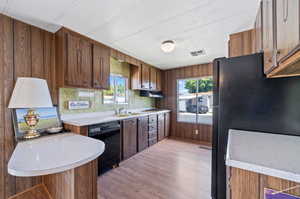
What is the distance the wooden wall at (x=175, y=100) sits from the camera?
3938mm

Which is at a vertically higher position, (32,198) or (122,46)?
(122,46)

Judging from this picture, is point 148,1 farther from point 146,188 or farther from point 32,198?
point 32,198

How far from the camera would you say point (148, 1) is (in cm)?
146

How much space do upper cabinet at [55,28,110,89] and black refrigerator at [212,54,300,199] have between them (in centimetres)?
203

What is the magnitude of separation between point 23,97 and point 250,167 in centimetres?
209

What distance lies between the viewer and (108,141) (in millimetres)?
2275

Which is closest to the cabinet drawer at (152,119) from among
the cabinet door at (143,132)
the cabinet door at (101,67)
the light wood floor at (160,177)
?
the cabinet door at (143,132)

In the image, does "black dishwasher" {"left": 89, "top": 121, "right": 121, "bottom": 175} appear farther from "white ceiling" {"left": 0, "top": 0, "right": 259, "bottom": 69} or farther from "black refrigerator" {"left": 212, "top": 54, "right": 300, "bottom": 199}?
"black refrigerator" {"left": 212, "top": 54, "right": 300, "bottom": 199}

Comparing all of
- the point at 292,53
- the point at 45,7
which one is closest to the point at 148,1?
the point at 45,7

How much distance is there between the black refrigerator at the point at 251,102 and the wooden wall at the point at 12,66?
8.31ft

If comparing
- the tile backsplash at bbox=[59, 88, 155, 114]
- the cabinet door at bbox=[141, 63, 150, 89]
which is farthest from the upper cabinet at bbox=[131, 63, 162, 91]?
the tile backsplash at bbox=[59, 88, 155, 114]

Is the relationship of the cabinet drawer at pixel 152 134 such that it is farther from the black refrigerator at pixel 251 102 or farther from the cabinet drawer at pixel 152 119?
the black refrigerator at pixel 251 102

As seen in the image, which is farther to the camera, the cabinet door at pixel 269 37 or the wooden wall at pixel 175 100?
the wooden wall at pixel 175 100

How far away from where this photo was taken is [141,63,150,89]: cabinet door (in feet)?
12.4
